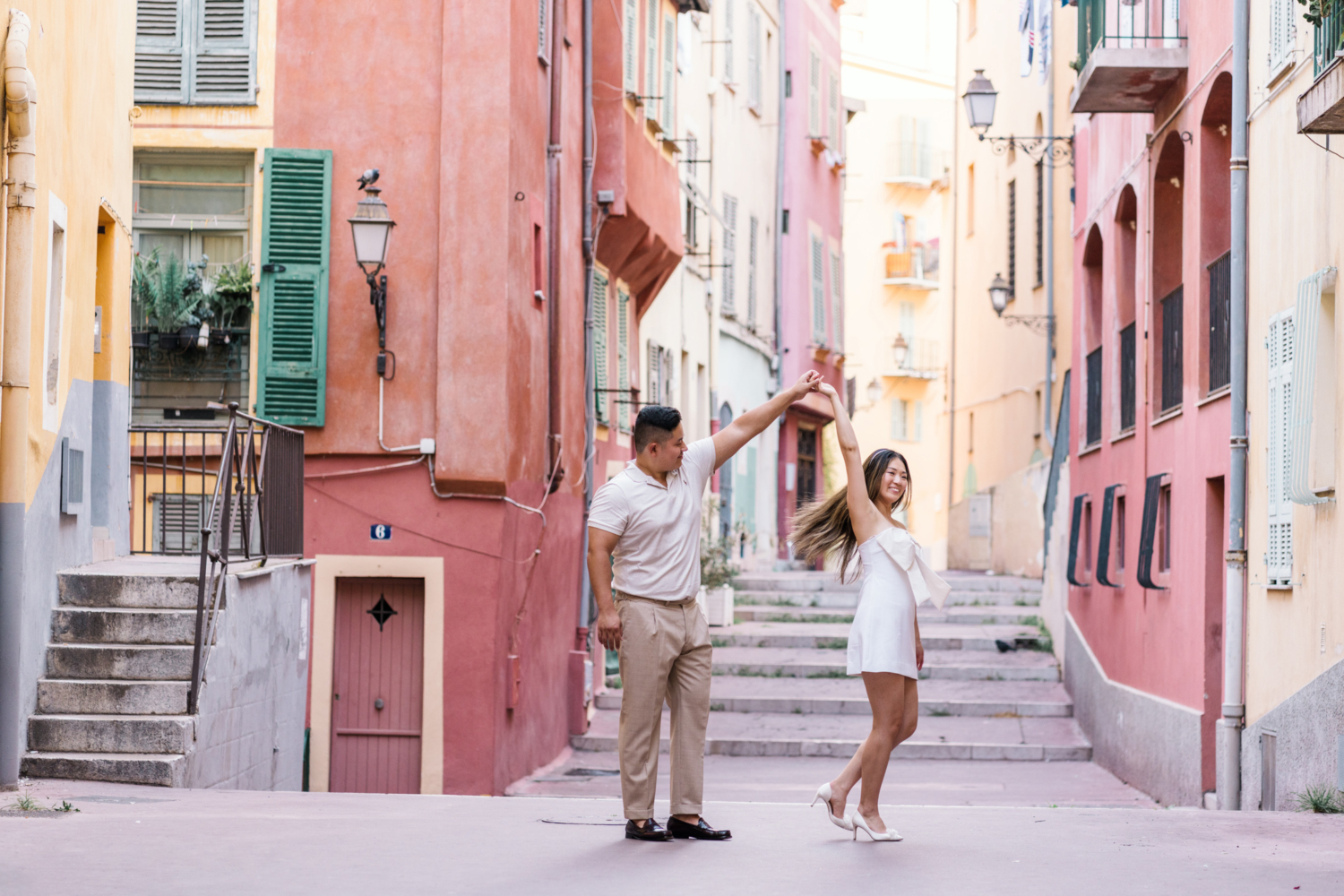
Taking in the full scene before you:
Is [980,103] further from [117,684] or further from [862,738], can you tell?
[117,684]

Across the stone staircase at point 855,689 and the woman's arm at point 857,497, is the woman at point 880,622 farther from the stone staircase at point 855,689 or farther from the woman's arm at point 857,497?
the stone staircase at point 855,689

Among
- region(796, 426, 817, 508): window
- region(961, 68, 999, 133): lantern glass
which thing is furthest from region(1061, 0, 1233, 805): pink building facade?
region(796, 426, 817, 508): window

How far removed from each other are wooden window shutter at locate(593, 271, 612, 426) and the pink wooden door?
483 cm

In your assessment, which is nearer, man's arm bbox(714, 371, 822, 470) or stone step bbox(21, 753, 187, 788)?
man's arm bbox(714, 371, 822, 470)

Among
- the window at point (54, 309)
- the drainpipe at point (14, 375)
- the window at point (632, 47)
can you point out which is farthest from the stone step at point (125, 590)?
the window at point (632, 47)

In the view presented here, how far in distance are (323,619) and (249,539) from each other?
450 centimetres

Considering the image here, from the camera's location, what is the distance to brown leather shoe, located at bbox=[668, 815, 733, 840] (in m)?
7.40

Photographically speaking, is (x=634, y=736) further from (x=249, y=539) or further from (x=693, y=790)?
(x=249, y=539)

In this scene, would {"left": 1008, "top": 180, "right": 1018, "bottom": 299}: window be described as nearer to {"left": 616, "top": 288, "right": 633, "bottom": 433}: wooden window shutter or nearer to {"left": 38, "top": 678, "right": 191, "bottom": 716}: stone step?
{"left": 616, "top": 288, "right": 633, "bottom": 433}: wooden window shutter

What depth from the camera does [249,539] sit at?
12.2m

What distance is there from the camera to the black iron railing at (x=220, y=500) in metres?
10.7

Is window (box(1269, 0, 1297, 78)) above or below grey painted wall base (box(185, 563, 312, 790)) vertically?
above

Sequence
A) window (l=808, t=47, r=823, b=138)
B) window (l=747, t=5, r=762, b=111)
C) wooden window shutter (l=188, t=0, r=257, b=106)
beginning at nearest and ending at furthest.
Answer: wooden window shutter (l=188, t=0, r=257, b=106) < window (l=747, t=5, r=762, b=111) < window (l=808, t=47, r=823, b=138)

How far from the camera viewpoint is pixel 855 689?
2047cm
